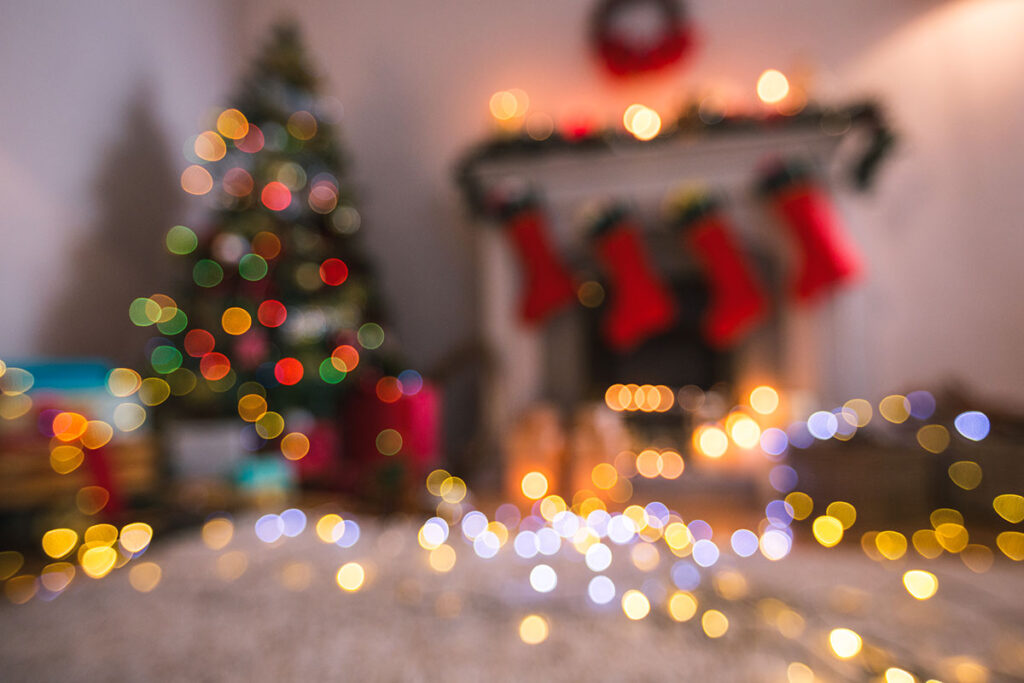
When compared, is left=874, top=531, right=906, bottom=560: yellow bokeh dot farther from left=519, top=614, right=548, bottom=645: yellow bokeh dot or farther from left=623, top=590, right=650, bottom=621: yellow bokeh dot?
left=519, top=614, right=548, bottom=645: yellow bokeh dot

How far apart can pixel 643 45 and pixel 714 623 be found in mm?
2541

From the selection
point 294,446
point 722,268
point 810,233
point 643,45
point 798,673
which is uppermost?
point 643,45

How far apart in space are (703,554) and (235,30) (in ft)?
10.9

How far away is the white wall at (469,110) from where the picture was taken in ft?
6.50

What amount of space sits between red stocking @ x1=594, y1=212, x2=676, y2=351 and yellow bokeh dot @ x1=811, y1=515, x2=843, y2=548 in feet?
2.87

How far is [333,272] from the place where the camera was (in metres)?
2.33

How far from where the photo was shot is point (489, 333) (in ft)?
7.88

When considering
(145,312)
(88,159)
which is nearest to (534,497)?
(145,312)

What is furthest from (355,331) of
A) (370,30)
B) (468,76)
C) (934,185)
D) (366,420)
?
(934,185)

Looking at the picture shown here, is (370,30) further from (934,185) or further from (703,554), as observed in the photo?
(703,554)

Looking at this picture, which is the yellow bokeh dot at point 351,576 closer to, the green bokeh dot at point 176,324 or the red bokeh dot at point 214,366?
the red bokeh dot at point 214,366

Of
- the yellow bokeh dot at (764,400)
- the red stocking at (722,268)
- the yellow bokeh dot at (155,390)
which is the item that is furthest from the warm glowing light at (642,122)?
the yellow bokeh dot at (155,390)

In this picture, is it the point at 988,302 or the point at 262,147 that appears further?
the point at 988,302

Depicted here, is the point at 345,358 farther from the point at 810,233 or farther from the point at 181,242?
the point at 810,233
